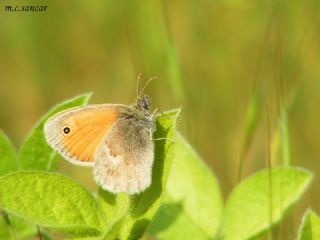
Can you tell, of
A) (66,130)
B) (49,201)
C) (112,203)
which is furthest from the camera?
(66,130)

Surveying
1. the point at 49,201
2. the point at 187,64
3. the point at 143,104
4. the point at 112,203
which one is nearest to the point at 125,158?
the point at 143,104

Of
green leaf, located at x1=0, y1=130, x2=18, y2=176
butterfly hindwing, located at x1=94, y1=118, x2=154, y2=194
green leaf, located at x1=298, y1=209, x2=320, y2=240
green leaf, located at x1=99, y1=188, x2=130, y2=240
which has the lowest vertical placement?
green leaf, located at x1=298, y1=209, x2=320, y2=240

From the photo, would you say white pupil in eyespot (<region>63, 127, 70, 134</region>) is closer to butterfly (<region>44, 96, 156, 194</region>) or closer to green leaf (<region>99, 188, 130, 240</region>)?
butterfly (<region>44, 96, 156, 194</region>)

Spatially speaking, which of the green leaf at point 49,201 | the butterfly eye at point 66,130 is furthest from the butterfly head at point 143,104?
the green leaf at point 49,201

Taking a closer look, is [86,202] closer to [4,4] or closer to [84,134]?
[84,134]

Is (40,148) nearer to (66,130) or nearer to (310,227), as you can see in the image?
(66,130)

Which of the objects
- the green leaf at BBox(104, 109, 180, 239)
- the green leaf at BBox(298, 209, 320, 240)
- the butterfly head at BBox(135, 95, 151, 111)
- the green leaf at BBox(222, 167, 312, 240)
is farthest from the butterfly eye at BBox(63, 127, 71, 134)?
the green leaf at BBox(298, 209, 320, 240)
